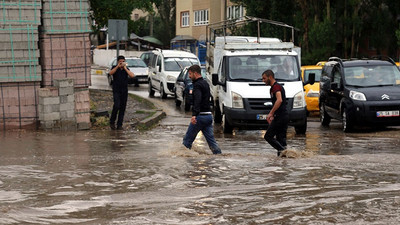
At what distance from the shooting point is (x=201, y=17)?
7075cm

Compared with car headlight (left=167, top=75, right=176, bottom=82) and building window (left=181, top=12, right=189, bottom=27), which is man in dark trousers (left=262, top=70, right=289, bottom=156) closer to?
car headlight (left=167, top=75, right=176, bottom=82)

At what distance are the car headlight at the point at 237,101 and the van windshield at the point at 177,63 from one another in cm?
1374

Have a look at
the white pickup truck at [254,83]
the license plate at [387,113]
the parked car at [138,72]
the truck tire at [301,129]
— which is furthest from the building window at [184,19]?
the license plate at [387,113]

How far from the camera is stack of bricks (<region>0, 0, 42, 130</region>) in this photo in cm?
1675

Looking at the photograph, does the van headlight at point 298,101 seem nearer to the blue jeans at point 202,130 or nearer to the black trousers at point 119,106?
the black trousers at point 119,106

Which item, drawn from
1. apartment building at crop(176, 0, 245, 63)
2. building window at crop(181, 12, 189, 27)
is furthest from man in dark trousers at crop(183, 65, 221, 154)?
building window at crop(181, 12, 189, 27)

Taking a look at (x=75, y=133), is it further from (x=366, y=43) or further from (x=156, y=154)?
(x=366, y=43)

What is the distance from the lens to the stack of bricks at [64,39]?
17219 mm

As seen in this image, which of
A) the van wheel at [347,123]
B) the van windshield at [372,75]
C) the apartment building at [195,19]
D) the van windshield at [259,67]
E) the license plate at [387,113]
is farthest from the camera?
the apartment building at [195,19]

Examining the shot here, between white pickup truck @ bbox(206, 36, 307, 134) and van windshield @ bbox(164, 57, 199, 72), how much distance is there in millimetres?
11154

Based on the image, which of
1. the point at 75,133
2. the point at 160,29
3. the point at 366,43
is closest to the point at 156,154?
the point at 75,133

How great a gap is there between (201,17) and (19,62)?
54404mm

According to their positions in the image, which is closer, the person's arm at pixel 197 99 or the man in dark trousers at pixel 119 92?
the person's arm at pixel 197 99

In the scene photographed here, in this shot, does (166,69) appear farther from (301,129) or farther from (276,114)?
(276,114)
